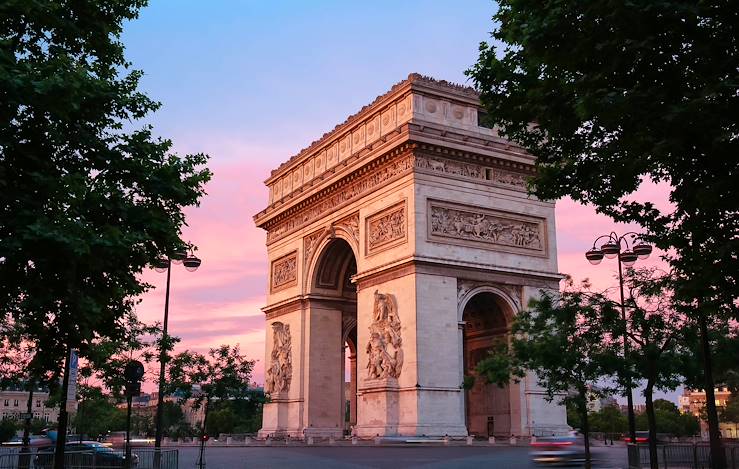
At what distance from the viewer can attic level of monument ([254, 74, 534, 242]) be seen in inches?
1502

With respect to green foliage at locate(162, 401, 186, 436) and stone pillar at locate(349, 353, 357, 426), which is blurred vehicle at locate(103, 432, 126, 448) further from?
green foliage at locate(162, 401, 186, 436)

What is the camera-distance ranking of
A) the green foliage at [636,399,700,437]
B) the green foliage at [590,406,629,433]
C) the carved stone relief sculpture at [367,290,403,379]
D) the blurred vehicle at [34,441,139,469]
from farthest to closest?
the green foliage at [636,399,700,437] < the green foliage at [590,406,629,433] < the carved stone relief sculpture at [367,290,403,379] < the blurred vehicle at [34,441,139,469]

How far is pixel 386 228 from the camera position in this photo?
1558 inches

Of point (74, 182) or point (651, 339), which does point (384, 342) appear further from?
point (74, 182)

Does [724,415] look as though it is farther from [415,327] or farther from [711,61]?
[711,61]

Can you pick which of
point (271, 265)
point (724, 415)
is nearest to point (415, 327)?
point (271, 265)

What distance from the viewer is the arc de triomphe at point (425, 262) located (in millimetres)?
36750

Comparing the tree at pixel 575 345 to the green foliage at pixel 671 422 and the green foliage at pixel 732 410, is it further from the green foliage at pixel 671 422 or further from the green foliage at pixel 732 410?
the green foliage at pixel 671 422

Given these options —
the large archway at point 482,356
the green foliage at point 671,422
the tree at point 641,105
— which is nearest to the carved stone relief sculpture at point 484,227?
the large archway at point 482,356

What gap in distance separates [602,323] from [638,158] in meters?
10.6

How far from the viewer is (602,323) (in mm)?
22594

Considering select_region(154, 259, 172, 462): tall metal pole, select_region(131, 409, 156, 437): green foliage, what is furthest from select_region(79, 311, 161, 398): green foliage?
select_region(131, 409, 156, 437): green foliage

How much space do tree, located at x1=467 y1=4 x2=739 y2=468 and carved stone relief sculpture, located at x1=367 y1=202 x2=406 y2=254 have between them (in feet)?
75.4

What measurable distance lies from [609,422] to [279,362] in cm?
6262
